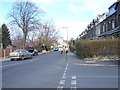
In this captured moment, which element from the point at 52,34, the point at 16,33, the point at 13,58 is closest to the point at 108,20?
the point at 13,58

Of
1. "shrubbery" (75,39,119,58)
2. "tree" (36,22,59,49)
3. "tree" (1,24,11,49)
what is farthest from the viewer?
"tree" (36,22,59,49)

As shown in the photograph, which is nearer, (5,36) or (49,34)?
(5,36)

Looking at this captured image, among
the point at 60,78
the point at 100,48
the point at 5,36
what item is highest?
the point at 5,36

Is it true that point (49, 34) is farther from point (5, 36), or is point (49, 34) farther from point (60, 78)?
point (60, 78)

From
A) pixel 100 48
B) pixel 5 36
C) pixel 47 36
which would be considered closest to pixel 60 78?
pixel 100 48

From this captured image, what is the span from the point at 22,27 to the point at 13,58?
24.7 metres

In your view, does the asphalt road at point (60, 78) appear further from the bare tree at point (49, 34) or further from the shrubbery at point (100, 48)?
the bare tree at point (49, 34)

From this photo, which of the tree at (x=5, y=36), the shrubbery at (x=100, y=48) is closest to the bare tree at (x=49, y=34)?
the tree at (x=5, y=36)

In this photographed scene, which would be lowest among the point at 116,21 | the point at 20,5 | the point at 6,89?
the point at 6,89

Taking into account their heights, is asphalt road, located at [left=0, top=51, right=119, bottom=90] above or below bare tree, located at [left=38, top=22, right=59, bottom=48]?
below

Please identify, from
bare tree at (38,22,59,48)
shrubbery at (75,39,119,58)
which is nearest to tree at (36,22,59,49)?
bare tree at (38,22,59,48)

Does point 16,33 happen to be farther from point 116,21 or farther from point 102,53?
point 102,53

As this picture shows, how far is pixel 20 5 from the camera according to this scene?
50.5m

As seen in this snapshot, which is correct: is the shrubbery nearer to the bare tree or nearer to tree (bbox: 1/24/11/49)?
tree (bbox: 1/24/11/49)
